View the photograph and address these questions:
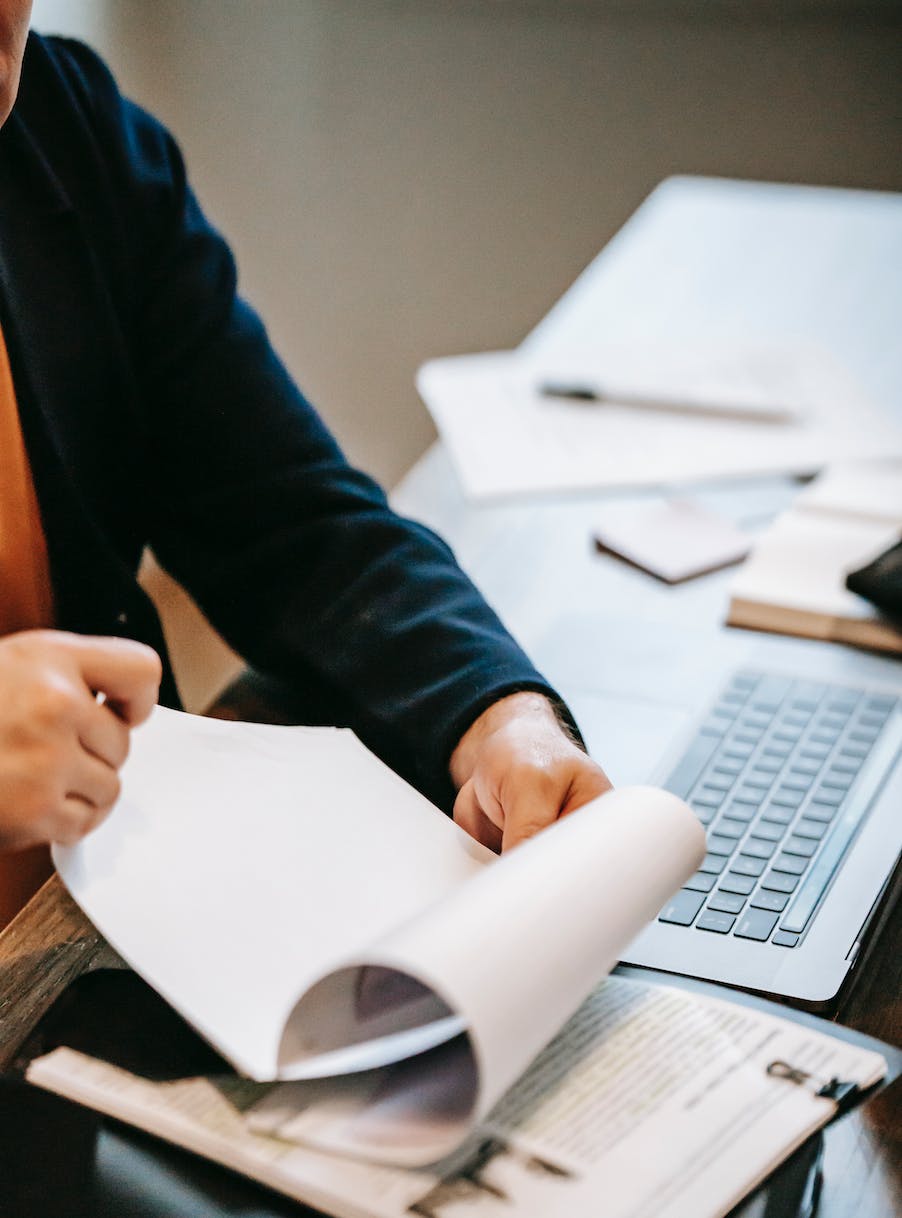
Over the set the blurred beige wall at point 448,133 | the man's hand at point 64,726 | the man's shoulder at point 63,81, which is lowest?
the blurred beige wall at point 448,133

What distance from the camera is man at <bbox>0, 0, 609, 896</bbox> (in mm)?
771

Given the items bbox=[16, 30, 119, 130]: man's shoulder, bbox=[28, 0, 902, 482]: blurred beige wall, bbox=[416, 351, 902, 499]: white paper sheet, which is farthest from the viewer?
bbox=[28, 0, 902, 482]: blurred beige wall

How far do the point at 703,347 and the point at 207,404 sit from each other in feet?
2.55

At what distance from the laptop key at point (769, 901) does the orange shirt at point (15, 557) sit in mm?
434

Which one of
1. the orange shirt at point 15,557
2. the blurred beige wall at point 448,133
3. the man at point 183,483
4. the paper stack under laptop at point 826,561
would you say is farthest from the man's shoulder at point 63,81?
the blurred beige wall at point 448,133

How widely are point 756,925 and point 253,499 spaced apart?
18.2 inches

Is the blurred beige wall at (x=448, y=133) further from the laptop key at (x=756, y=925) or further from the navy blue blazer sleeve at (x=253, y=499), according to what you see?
the laptop key at (x=756, y=925)

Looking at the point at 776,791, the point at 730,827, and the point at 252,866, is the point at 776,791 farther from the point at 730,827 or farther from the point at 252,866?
the point at 252,866

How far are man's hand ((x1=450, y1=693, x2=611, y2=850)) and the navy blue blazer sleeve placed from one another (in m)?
0.07

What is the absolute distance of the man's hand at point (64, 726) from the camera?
1.68ft

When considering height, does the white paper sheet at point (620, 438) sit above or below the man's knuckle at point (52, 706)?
below

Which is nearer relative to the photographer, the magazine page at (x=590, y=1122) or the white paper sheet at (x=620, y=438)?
the magazine page at (x=590, y=1122)

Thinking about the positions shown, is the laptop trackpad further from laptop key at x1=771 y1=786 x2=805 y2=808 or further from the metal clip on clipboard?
the metal clip on clipboard

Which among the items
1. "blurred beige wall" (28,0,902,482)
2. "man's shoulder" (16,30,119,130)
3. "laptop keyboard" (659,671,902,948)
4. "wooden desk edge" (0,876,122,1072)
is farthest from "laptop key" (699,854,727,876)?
"blurred beige wall" (28,0,902,482)
